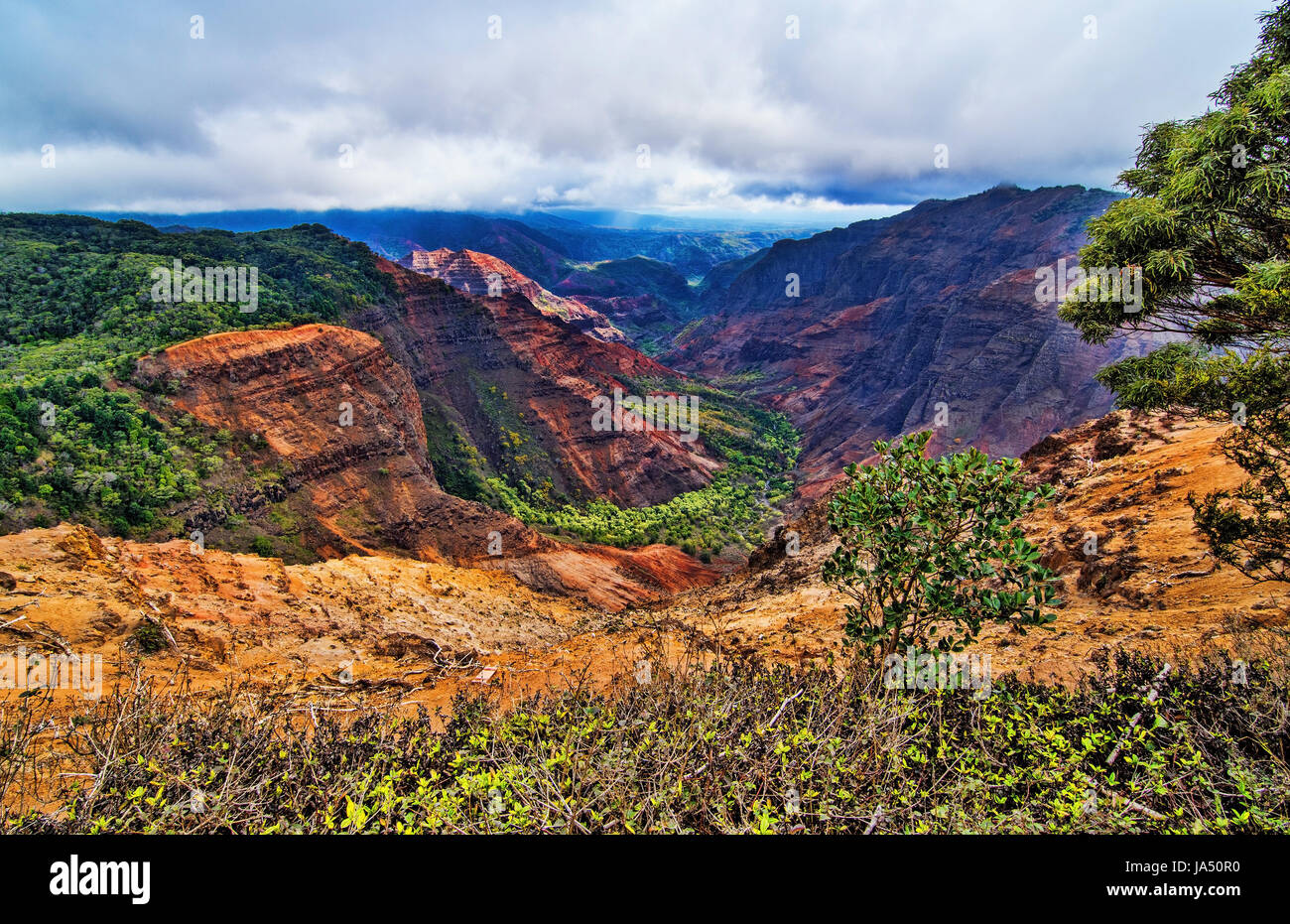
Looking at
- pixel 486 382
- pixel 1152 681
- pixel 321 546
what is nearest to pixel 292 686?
pixel 1152 681

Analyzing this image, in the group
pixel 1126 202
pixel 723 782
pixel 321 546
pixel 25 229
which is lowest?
pixel 321 546

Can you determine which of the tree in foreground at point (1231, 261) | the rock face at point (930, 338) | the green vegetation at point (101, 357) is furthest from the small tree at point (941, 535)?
the rock face at point (930, 338)

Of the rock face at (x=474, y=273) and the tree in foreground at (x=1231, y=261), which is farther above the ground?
the rock face at (x=474, y=273)

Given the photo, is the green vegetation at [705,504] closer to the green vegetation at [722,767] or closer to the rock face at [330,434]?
the rock face at [330,434]

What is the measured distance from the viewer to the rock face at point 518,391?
154 ft

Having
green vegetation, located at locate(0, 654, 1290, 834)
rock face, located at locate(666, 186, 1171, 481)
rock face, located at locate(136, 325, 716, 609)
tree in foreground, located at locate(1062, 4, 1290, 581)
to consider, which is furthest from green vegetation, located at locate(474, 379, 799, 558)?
green vegetation, located at locate(0, 654, 1290, 834)

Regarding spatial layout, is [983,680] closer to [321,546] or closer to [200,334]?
[321,546]

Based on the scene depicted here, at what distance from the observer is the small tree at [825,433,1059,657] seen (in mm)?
4992

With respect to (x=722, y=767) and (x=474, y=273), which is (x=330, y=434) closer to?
(x=722, y=767)

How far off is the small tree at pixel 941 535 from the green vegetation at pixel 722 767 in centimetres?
82

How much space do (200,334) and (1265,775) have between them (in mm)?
39262

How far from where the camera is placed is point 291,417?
1155 inches

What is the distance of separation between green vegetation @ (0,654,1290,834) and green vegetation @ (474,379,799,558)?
1411 inches

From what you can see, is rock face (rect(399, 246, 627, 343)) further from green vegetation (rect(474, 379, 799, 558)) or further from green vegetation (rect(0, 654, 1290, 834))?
green vegetation (rect(0, 654, 1290, 834))
